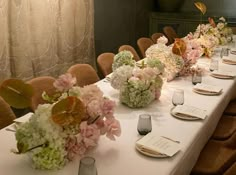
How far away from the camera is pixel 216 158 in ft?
6.95

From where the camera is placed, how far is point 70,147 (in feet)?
4.65

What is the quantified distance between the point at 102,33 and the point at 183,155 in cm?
355

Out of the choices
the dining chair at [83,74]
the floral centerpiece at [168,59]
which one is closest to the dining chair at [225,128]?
the floral centerpiece at [168,59]

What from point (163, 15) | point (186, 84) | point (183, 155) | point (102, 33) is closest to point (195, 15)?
point (163, 15)

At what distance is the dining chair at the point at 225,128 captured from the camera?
248 cm

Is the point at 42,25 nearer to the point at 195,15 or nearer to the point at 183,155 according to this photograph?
the point at 183,155

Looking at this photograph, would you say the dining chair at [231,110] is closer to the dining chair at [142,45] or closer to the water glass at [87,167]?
the dining chair at [142,45]

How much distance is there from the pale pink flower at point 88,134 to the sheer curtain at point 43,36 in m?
1.87

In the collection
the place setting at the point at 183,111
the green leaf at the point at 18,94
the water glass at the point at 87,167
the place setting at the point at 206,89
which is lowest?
the place setting at the point at 206,89

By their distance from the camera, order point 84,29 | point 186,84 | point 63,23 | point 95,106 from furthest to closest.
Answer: point 84,29
point 63,23
point 186,84
point 95,106

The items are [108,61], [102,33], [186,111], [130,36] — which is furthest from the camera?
[130,36]

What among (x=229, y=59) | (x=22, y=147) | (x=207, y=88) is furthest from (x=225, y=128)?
(x=22, y=147)

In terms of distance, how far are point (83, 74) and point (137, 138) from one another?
4.12 feet

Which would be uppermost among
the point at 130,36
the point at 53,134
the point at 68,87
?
the point at 68,87
